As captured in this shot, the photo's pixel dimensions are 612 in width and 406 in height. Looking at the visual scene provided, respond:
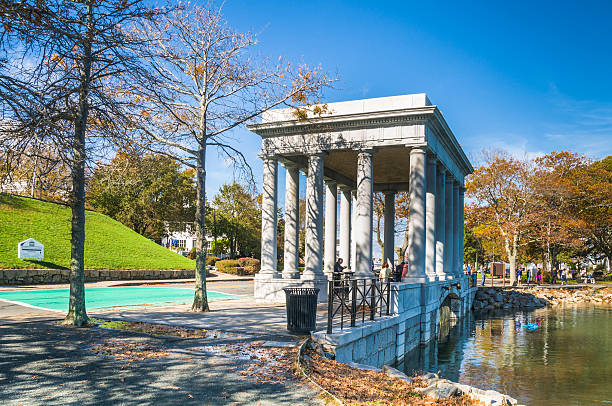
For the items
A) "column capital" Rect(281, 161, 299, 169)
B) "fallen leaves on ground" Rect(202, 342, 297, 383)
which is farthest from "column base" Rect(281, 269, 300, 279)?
"fallen leaves on ground" Rect(202, 342, 297, 383)

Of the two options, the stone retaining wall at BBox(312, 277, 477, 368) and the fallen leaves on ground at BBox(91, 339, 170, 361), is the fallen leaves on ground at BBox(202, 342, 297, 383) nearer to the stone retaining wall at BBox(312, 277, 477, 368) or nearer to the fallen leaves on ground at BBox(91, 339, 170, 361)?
the fallen leaves on ground at BBox(91, 339, 170, 361)

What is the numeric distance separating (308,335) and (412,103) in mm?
12185

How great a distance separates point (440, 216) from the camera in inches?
1061

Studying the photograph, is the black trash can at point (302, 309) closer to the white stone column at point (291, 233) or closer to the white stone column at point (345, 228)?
the white stone column at point (291, 233)

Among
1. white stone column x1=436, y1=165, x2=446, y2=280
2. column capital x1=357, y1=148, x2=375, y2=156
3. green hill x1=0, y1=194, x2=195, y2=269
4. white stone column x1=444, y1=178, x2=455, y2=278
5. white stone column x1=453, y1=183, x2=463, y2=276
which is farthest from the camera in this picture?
white stone column x1=453, y1=183, x2=463, y2=276

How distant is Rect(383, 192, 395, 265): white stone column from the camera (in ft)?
102

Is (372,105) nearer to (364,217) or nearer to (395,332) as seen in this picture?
(364,217)

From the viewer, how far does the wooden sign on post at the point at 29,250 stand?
27234mm

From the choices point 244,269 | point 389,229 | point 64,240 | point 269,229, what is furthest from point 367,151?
point 244,269

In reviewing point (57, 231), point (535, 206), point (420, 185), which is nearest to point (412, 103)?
point (420, 185)

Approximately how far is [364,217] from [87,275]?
20.0 m

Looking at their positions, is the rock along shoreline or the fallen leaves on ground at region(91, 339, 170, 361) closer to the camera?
the fallen leaves on ground at region(91, 339, 170, 361)

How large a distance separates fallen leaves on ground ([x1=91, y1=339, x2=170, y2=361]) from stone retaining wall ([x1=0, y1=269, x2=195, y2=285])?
1951cm

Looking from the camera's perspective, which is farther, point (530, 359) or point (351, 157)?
point (351, 157)
